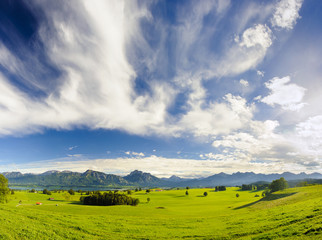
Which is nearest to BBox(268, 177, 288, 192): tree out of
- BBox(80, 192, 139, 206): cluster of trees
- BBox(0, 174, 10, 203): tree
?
Result: BBox(80, 192, 139, 206): cluster of trees

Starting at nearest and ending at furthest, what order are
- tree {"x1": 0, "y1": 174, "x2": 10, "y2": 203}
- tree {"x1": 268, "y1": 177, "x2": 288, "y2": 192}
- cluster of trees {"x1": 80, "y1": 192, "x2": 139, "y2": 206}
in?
1. tree {"x1": 0, "y1": 174, "x2": 10, "y2": 203}
2. tree {"x1": 268, "y1": 177, "x2": 288, "y2": 192}
3. cluster of trees {"x1": 80, "y1": 192, "x2": 139, "y2": 206}

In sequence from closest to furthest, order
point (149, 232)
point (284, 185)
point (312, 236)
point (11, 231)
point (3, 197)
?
1. point (312, 236)
2. point (11, 231)
3. point (149, 232)
4. point (3, 197)
5. point (284, 185)

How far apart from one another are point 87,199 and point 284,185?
160 m

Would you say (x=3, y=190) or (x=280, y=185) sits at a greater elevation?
(x=3, y=190)

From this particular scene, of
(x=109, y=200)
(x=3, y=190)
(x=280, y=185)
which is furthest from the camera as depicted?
(x=280, y=185)

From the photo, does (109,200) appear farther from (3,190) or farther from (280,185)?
(280,185)

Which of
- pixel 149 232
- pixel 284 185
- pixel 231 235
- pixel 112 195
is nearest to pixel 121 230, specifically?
pixel 149 232

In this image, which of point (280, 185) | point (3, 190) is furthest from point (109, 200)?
point (280, 185)

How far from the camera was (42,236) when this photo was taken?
72.5ft

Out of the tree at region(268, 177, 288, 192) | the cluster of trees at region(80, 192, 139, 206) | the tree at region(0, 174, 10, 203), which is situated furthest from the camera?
the cluster of trees at region(80, 192, 139, 206)

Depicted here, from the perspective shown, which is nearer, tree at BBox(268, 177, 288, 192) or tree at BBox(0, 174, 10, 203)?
tree at BBox(0, 174, 10, 203)

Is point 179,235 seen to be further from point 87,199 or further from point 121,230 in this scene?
point 87,199

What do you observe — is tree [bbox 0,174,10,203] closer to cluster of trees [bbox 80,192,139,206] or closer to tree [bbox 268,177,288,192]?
cluster of trees [bbox 80,192,139,206]

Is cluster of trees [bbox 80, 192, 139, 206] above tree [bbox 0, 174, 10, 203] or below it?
below
